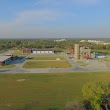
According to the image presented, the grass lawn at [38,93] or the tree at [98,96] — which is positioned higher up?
the tree at [98,96]

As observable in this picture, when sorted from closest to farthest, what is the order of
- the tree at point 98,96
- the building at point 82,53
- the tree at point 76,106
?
the tree at point 76,106 → the tree at point 98,96 → the building at point 82,53

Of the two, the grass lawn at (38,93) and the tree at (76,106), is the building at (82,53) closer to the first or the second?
the grass lawn at (38,93)

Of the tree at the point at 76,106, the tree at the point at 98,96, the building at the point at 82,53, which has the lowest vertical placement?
the building at the point at 82,53

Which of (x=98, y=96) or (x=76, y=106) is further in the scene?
(x=98, y=96)

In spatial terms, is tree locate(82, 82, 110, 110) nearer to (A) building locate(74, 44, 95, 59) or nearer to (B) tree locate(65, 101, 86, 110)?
(B) tree locate(65, 101, 86, 110)

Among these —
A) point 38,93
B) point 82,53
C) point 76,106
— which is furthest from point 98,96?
point 82,53

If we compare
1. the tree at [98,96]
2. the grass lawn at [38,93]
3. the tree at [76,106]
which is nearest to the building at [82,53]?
the grass lawn at [38,93]

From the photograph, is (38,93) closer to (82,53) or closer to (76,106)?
(76,106)

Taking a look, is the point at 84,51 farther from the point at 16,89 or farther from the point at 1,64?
the point at 16,89

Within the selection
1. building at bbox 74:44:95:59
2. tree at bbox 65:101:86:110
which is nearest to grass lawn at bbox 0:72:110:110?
tree at bbox 65:101:86:110

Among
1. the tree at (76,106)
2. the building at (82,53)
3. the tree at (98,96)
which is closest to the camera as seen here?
the tree at (76,106)

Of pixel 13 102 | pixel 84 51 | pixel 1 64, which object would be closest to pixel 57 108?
pixel 13 102
